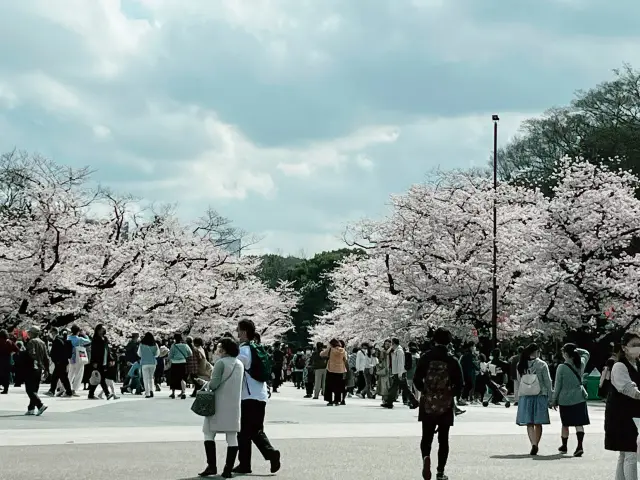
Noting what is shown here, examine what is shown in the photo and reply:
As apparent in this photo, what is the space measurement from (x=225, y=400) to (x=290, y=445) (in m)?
4.71

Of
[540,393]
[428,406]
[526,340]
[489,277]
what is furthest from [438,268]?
[428,406]

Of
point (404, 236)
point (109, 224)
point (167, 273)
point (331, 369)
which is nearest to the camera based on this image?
point (331, 369)

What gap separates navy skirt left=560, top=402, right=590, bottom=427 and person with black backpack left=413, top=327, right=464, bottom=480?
15.2 feet

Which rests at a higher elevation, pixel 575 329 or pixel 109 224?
pixel 109 224

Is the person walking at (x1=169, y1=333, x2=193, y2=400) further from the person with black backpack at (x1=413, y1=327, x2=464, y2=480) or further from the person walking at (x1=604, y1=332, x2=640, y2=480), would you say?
the person walking at (x1=604, y1=332, x2=640, y2=480)

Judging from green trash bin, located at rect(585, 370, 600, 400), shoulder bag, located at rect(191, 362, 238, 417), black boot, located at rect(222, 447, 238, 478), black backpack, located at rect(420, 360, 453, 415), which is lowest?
black boot, located at rect(222, 447, 238, 478)

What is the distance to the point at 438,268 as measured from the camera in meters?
52.2

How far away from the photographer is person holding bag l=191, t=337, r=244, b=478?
12.6 m

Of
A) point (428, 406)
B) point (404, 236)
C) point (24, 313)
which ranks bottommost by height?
point (428, 406)

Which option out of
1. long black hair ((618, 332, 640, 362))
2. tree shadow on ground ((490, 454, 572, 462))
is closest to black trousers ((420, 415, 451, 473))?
long black hair ((618, 332, 640, 362))

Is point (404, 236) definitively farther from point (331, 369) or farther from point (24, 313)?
point (331, 369)

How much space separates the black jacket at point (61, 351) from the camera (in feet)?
92.4

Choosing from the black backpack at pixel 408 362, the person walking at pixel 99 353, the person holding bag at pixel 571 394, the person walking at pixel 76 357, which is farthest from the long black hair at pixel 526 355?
the person walking at pixel 76 357

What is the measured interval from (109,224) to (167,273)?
5.96 metres
